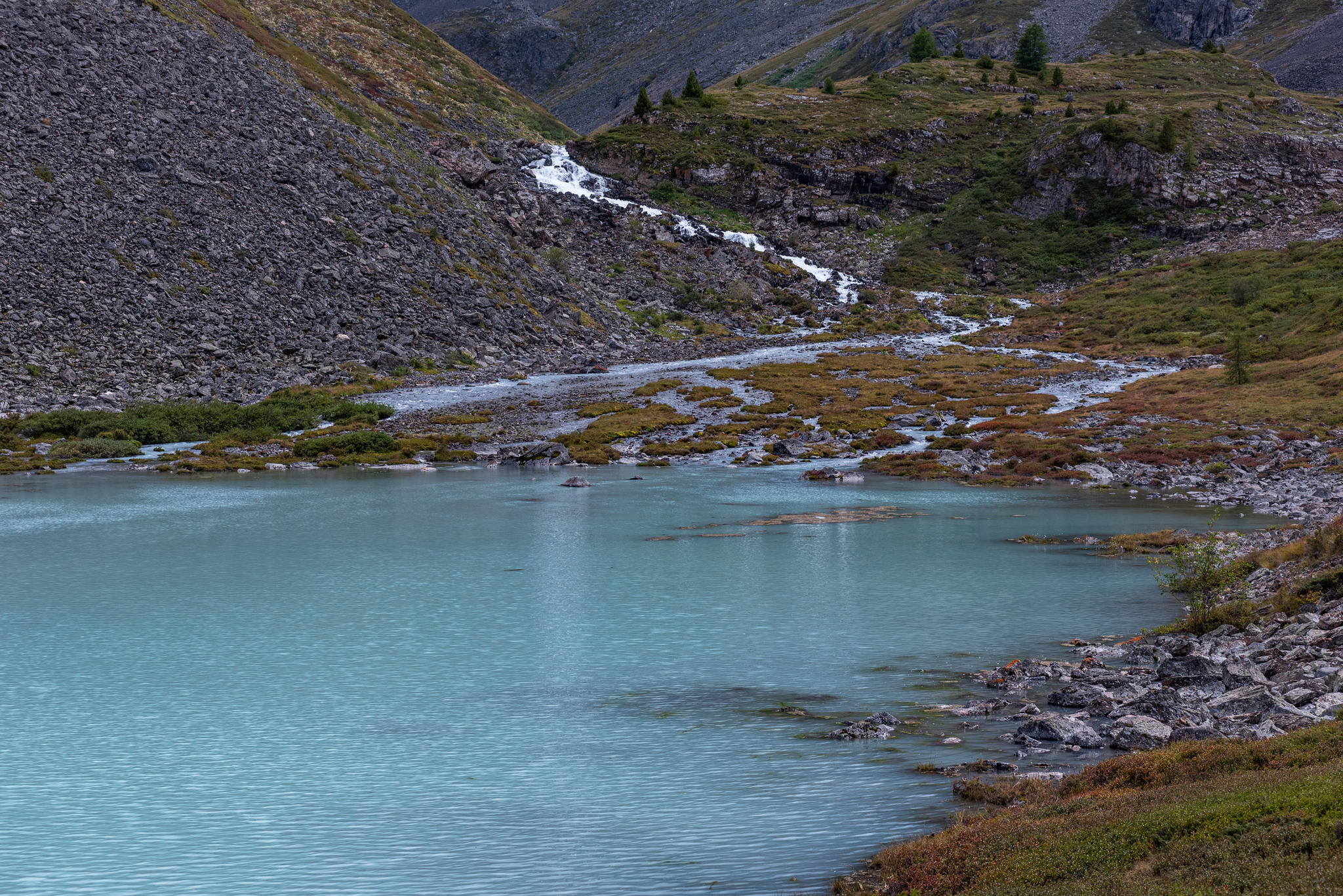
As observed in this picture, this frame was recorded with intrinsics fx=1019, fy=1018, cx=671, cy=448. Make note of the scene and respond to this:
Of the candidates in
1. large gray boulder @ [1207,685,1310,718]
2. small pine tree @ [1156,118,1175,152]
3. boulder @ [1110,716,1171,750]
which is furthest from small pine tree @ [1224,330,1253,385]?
small pine tree @ [1156,118,1175,152]

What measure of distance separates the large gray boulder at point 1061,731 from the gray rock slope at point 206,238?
72.6 metres

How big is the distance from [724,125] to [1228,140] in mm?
90390

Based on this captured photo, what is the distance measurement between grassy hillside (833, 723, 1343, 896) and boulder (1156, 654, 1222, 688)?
5.20 m

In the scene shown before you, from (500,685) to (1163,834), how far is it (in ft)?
49.0

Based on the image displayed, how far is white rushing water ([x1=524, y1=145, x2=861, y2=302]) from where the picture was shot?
151 m

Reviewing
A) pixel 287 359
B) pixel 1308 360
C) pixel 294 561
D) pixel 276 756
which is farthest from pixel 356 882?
pixel 1308 360

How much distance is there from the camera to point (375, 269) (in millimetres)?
95000

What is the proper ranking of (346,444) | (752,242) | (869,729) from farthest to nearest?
(752,242)
(346,444)
(869,729)

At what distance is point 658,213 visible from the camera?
504 feet

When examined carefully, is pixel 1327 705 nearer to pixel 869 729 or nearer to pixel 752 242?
pixel 869 729

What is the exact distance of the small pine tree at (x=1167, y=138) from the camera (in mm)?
173625

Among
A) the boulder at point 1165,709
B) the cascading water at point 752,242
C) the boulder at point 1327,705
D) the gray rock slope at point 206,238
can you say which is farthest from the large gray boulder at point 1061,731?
the cascading water at point 752,242

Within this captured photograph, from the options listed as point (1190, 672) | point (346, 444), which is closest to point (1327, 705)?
point (1190, 672)

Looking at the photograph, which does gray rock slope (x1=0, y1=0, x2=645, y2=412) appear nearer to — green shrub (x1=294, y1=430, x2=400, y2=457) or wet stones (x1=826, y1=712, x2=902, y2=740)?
green shrub (x1=294, y1=430, x2=400, y2=457)
